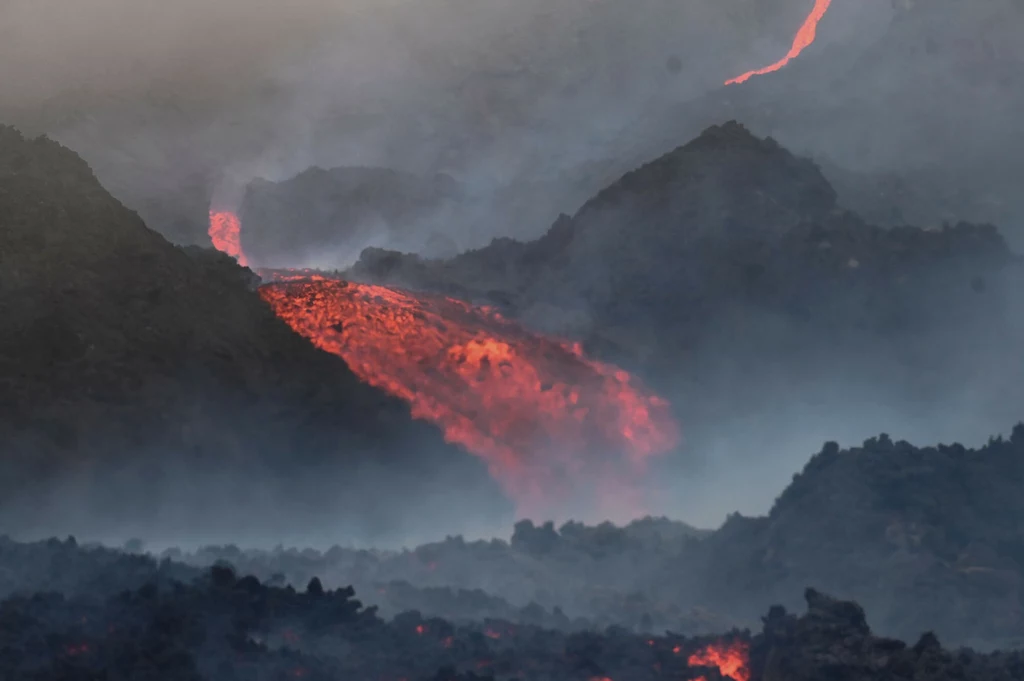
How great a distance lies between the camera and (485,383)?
61719 mm

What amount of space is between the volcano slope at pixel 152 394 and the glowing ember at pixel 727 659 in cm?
2196

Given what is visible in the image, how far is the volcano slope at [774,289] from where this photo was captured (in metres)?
73.8

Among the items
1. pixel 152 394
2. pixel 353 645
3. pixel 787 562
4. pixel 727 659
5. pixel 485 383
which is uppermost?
pixel 485 383

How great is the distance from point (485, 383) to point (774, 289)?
24440 mm

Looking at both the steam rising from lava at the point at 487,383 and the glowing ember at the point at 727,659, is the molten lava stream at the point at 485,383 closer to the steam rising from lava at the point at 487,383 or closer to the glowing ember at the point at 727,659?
the steam rising from lava at the point at 487,383

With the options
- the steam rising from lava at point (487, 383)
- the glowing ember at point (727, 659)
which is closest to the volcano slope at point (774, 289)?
the steam rising from lava at point (487, 383)

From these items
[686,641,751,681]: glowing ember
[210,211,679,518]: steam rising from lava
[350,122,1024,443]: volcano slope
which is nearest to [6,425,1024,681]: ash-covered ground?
[686,641,751,681]: glowing ember

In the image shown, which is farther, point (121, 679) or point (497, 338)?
point (497, 338)

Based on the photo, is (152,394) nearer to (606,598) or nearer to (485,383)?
(485,383)

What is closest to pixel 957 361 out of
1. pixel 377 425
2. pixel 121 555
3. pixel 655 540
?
pixel 655 540

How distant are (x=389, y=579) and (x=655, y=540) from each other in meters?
15.9

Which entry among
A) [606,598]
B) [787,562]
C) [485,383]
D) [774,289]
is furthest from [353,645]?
[774,289]

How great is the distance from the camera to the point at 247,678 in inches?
1176

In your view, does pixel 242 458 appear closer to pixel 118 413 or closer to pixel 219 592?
pixel 118 413
